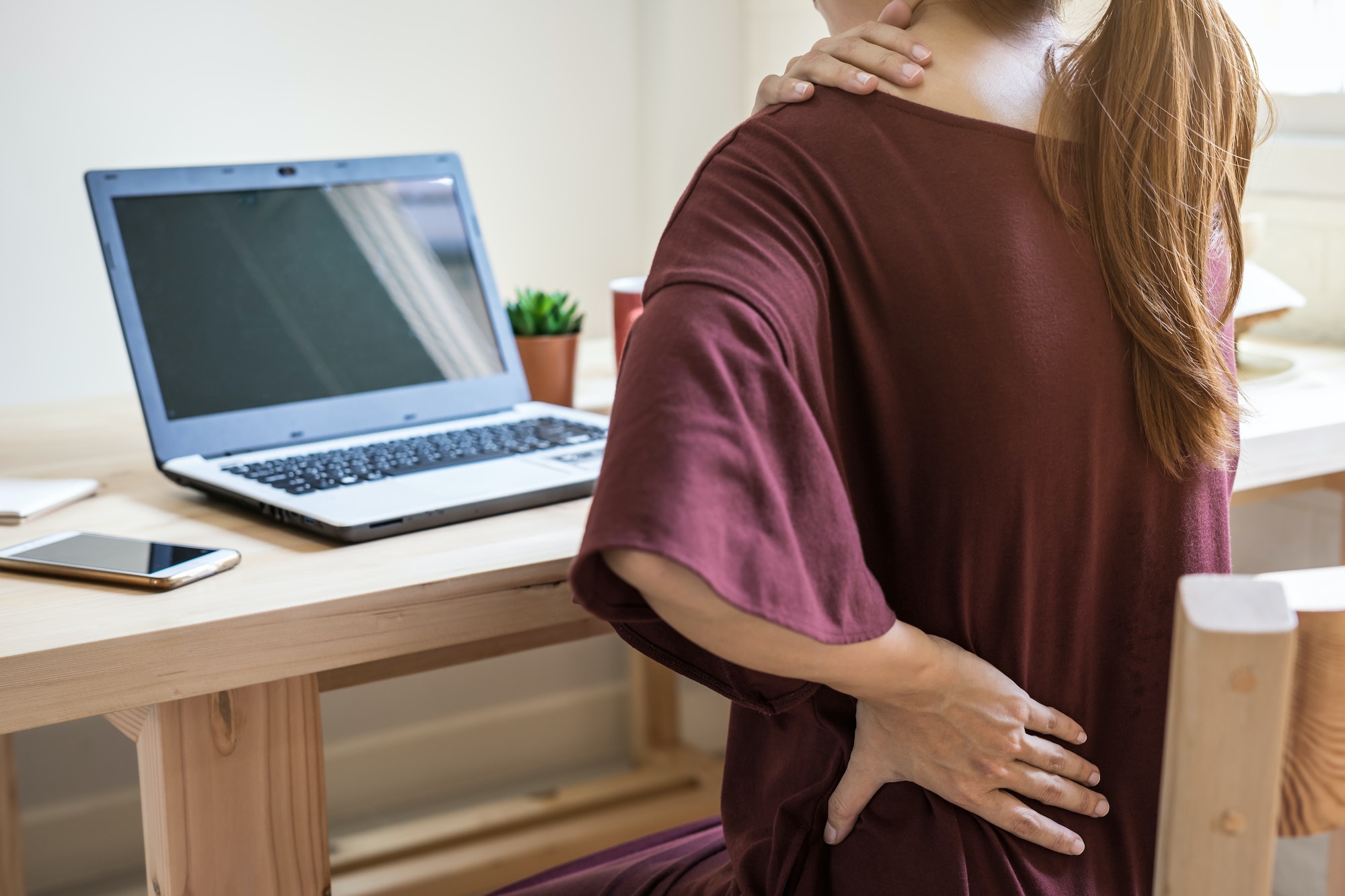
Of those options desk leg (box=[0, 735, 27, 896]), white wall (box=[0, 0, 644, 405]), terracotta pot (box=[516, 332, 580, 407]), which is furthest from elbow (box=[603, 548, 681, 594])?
white wall (box=[0, 0, 644, 405])

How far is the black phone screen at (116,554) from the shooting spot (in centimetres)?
82

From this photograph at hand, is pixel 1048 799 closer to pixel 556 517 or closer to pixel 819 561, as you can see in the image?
pixel 819 561

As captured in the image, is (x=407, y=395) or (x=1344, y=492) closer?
(x=407, y=395)

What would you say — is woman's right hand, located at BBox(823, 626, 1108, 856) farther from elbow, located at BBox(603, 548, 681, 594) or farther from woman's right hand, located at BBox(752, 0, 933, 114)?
woman's right hand, located at BBox(752, 0, 933, 114)

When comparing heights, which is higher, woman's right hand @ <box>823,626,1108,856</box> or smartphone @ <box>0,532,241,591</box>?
smartphone @ <box>0,532,241,591</box>

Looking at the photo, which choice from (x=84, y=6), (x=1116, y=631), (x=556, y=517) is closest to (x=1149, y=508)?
(x=1116, y=631)

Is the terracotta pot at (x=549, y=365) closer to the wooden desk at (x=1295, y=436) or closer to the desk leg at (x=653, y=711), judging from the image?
the wooden desk at (x=1295, y=436)

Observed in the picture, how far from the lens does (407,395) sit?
46.3 inches

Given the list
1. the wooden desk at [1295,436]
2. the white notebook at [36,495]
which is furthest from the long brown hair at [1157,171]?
the white notebook at [36,495]

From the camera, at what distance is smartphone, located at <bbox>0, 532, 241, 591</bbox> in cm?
80

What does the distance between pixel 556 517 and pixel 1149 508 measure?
1.46ft

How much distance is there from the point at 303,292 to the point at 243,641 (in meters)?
0.48

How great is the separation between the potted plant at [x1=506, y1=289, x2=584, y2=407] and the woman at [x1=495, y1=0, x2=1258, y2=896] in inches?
25.6

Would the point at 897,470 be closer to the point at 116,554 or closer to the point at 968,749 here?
the point at 968,749
